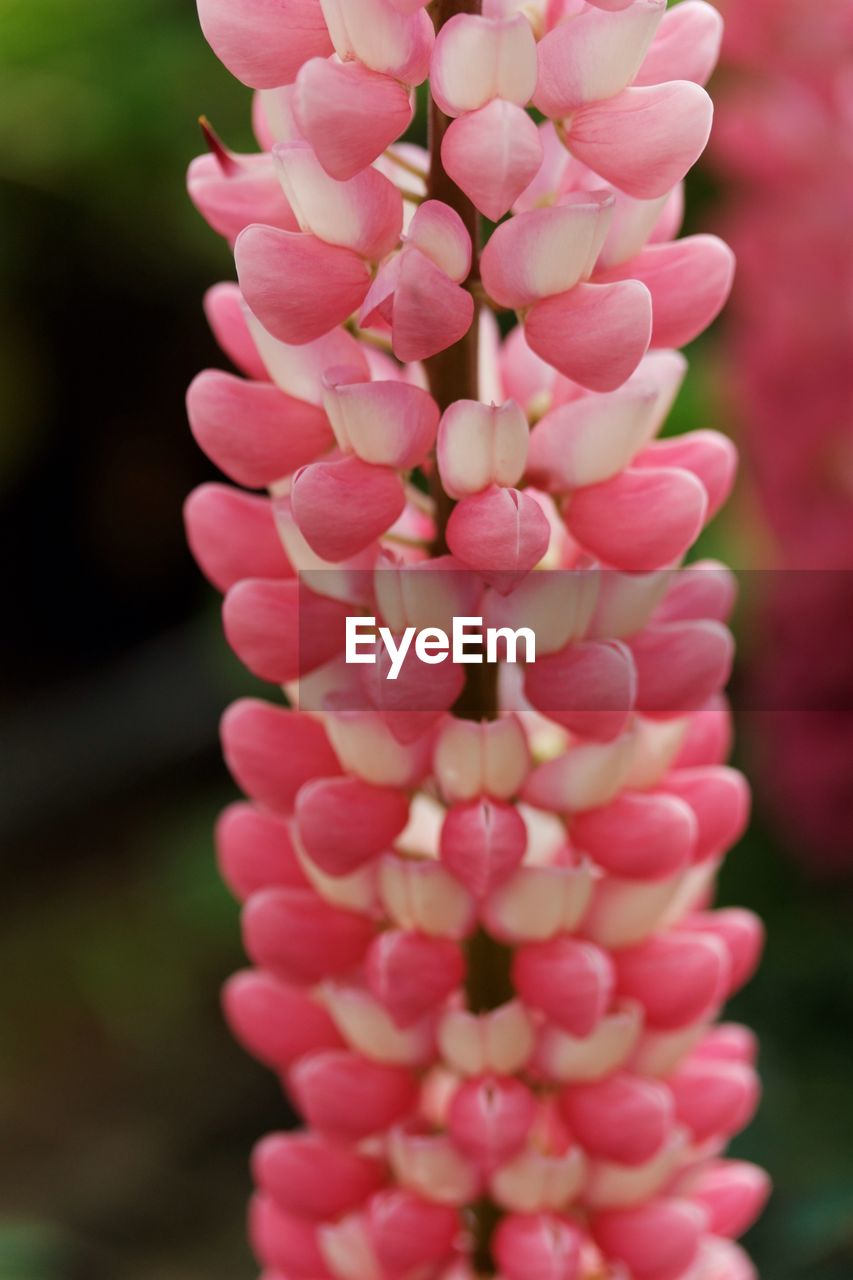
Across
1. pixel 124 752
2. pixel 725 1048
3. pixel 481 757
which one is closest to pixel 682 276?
pixel 481 757

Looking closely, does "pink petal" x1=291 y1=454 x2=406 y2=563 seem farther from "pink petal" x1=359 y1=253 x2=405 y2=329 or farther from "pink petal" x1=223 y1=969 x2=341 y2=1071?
"pink petal" x1=223 y1=969 x2=341 y2=1071

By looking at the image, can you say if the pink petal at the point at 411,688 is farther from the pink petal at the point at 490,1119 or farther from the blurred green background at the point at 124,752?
the blurred green background at the point at 124,752

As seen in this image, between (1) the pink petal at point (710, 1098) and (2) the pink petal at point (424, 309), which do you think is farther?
(1) the pink petal at point (710, 1098)

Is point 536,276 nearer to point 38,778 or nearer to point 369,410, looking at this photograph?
point 369,410

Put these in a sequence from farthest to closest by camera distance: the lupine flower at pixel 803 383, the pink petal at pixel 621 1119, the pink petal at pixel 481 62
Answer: the lupine flower at pixel 803 383 → the pink petal at pixel 621 1119 → the pink petal at pixel 481 62

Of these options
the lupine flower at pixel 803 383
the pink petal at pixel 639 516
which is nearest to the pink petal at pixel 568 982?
Answer: the pink petal at pixel 639 516

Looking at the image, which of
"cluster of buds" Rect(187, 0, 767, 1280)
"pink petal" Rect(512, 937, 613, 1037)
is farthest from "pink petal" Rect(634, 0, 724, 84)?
"pink petal" Rect(512, 937, 613, 1037)
